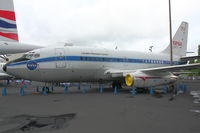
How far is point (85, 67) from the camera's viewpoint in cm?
1265

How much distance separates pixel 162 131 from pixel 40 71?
9.39 metres

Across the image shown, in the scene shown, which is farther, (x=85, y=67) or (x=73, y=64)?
(x=85, y=67)

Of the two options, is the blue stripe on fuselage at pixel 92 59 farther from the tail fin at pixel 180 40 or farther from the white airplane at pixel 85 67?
the tail fin at pixel 180 40

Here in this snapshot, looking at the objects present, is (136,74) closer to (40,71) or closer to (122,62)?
(122,62)

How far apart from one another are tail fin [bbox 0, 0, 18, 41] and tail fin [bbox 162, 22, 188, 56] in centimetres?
1770

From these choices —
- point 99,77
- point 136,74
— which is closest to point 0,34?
point 99,77

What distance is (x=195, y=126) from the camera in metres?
4.25

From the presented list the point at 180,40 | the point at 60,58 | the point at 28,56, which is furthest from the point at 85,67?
the point at 180,40

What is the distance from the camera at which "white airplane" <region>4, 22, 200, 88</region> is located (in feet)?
35.9

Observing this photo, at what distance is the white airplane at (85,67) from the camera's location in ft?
35.9

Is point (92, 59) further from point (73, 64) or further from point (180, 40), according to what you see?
point (180, 40)

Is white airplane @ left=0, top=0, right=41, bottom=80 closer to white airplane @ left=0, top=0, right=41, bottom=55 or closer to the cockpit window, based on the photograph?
white airplane @ left=0, top=0, right=41, bottom=55

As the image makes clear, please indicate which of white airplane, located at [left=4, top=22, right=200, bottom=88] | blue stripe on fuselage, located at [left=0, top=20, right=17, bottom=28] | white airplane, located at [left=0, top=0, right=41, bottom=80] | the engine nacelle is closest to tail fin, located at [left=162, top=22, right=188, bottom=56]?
white airplane, located at [left=4, top=22, right=200, bottom=88]

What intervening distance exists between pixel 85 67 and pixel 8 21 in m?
6.22
